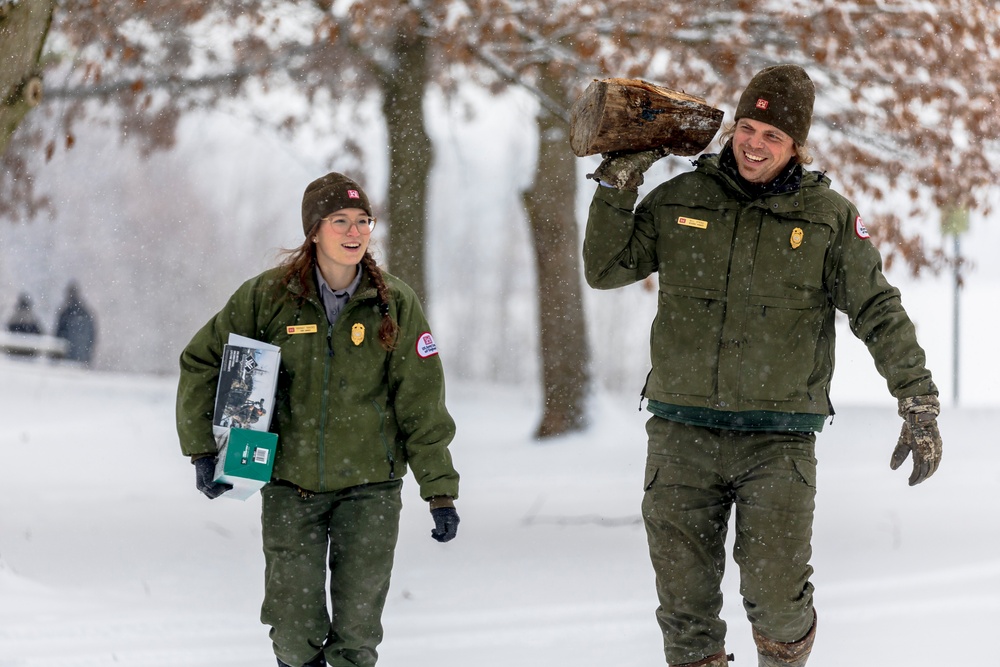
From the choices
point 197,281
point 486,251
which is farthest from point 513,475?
point 486,251

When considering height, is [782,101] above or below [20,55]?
below

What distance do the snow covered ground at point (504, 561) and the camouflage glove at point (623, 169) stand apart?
84.3 inches

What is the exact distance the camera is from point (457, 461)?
364 inches

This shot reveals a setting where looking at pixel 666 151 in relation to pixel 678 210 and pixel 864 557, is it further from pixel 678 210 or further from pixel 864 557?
pixel 864 557

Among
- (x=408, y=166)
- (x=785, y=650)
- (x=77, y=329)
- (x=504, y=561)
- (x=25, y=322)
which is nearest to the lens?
(x=785, y=650)

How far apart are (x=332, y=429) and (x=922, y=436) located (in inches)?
72.8

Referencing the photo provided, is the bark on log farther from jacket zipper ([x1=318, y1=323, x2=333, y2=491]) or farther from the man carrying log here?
jacket zipper ([x1=318, y1=323, x2=333, y2=491])

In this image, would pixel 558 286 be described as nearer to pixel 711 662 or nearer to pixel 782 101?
pixel 782 101

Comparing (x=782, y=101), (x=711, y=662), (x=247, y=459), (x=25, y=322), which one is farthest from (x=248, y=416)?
(x=25, y=322)

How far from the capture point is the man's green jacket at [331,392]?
3.57 meters

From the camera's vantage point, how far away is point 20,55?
505cm

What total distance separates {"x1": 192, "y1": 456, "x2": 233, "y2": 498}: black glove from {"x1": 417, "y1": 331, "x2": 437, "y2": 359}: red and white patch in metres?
0.75

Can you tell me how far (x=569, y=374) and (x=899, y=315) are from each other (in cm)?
591

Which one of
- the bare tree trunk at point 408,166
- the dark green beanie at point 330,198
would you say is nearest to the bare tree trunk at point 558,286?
the bare tree trunk at point 408,166
